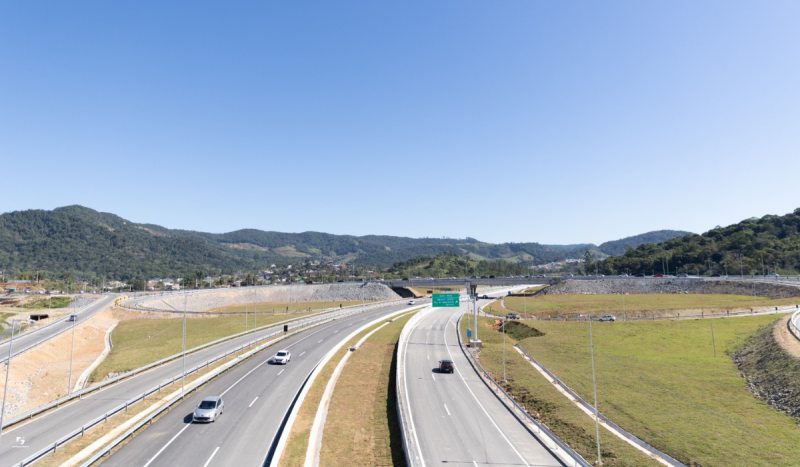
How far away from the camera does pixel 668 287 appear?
150m

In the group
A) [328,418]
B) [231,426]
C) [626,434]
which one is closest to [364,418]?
[328,418]

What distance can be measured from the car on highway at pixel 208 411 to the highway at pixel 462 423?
16.9 meters

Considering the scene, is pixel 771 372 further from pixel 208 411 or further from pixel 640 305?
pixel 640 305

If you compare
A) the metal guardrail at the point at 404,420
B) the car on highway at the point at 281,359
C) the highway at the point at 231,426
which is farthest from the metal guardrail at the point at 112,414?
the metal guardrail at the point at 404,420

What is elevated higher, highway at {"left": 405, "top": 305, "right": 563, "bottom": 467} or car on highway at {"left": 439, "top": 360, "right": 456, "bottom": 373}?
car on highway at {"left": 439, "top": 360, "right": 456, "bottom": 373}

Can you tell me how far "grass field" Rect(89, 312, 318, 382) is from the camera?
214ft

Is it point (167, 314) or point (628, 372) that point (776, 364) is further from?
point (167, 314)

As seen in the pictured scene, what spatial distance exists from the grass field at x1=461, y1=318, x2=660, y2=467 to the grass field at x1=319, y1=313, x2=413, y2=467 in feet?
44.6

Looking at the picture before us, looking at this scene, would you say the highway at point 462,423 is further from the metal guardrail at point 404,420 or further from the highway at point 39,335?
the highway at point 39,335

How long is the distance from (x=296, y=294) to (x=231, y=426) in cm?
14931

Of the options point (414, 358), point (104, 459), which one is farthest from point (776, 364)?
point (104, 459)

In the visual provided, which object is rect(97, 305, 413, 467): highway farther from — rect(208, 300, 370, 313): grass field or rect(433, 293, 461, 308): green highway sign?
rect(208, 300, 370, 313): grass field

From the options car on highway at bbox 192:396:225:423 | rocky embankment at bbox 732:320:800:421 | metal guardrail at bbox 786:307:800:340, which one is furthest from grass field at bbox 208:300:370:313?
metal guardrail at bbox 786:307:800:340

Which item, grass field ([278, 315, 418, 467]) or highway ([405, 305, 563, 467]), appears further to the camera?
grass field ([278, 315, 418, 467])
